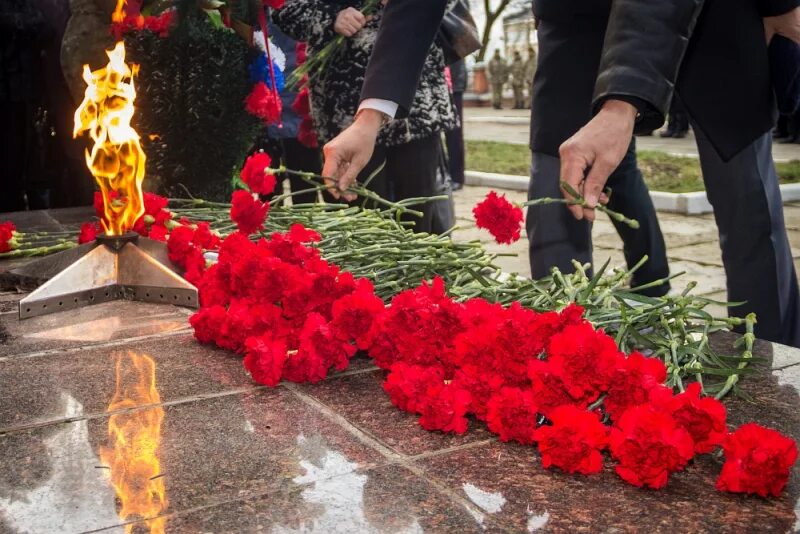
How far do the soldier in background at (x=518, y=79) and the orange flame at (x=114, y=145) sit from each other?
2721 cm

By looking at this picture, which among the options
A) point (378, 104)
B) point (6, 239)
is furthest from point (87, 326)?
point (6, 239)

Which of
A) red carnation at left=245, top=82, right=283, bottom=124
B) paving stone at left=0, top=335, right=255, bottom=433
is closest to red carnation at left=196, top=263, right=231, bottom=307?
paving stone at left=0, top=335, right=255, bottom=433

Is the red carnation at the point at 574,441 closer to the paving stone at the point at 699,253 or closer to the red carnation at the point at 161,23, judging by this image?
the red carnation at the point at 161,23

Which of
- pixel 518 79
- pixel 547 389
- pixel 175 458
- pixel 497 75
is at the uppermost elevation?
pixel 497 75

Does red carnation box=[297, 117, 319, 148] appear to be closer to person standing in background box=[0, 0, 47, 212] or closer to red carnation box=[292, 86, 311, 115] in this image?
red carnation box=[292, 86, 311, 115]

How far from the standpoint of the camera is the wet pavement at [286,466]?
1.45 m

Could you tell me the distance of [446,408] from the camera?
175 centimetres

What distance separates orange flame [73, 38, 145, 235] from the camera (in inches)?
121

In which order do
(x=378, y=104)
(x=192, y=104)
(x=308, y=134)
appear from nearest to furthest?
(x=378, y=104) → (x=192, y=104) → (x=308, y=134)

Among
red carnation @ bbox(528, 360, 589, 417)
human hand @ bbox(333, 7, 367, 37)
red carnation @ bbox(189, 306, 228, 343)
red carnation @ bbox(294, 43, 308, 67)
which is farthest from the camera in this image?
red carnation @ bbox(294, 43, 308, 67)

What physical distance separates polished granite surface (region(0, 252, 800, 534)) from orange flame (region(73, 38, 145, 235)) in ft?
2.99

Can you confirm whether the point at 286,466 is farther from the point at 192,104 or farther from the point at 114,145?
the point at 192,104

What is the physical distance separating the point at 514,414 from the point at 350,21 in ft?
8.61

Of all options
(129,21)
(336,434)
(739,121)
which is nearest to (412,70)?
(739,121)
